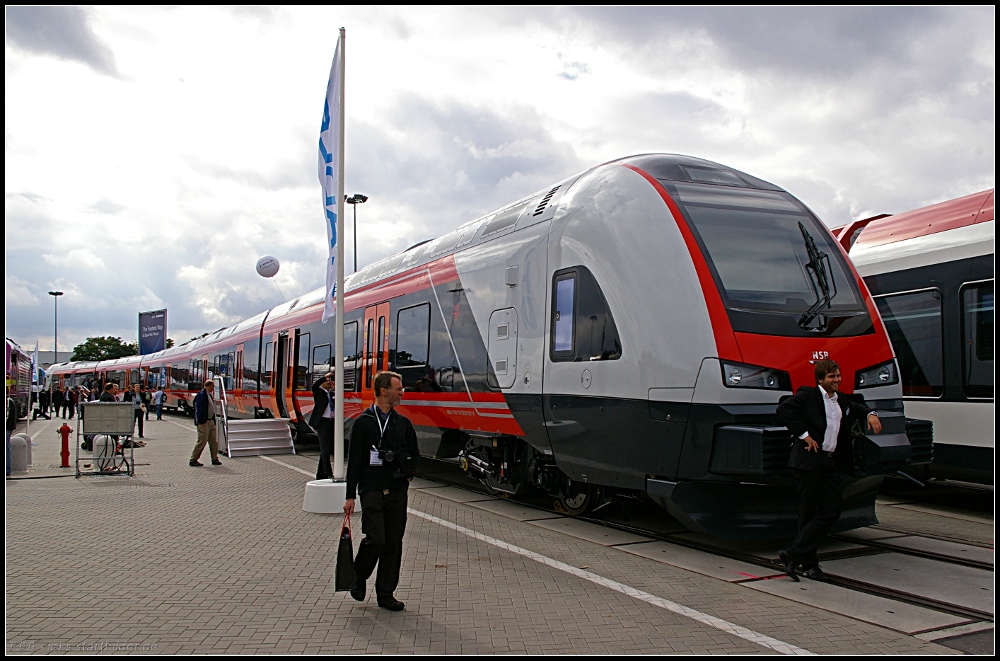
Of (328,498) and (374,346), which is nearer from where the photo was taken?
(328,498)

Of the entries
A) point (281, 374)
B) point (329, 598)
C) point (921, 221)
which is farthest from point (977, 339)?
point (281, 374)

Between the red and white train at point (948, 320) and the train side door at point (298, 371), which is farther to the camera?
the train side door at point (298, 371)

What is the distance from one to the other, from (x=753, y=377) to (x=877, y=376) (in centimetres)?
149

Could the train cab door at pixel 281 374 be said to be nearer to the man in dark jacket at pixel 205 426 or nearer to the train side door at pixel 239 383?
the man in dark jacket at pixel 205 426

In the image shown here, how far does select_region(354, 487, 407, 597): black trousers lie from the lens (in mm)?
5520

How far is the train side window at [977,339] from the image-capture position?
8.75 meters

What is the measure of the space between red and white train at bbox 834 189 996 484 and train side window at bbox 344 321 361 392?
28.1ft

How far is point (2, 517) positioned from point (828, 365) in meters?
8.38

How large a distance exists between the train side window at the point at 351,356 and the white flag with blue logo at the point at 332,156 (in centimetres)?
381

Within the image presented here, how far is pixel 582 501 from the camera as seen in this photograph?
349 inches

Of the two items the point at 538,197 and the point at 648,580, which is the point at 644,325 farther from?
the point at 538,197

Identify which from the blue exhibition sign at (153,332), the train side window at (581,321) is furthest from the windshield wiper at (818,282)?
the blue exhibition sign at (153,332)

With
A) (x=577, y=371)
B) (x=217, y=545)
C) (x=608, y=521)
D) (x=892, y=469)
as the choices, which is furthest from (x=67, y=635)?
(x=892, y=469)

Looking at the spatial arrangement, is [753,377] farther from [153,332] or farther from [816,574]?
[153,332]
